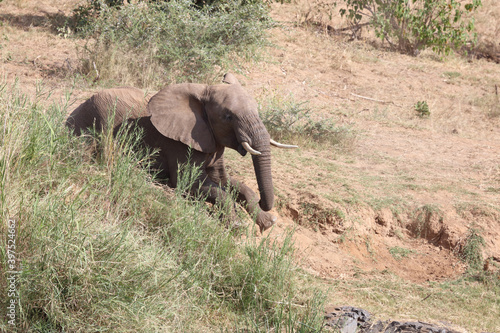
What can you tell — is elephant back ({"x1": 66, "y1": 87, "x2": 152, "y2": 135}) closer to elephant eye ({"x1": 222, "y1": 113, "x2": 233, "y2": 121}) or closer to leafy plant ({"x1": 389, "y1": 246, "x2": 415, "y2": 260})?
elephant eye ({"x1": 222, "y1": 113, "x2": 233, "y2": 121})

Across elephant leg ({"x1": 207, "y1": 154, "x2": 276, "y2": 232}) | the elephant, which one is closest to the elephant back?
the elephant

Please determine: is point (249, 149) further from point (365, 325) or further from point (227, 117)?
point (365, 325)

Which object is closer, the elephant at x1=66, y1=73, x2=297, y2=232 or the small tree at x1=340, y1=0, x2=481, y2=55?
the elephant at x1=66, y1=73, x2=297, y2=232

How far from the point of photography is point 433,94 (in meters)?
11.6

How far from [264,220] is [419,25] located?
32.9 ft

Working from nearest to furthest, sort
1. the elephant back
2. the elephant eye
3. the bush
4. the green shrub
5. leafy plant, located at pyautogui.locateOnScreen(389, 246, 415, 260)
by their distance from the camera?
1. the elephant eye
2. the elephant back
3. leafy plant, located at pyautogui.locateOnScreen(389, 246, 415, 260)
4. the green shrub
5. the bush

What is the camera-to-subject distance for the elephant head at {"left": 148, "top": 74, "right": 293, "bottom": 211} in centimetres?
511

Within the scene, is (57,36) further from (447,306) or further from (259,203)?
(447,306)

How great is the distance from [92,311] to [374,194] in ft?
14.0

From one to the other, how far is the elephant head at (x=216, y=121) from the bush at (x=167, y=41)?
3487 mm

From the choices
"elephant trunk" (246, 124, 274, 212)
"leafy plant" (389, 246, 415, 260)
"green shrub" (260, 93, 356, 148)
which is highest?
"elephant trunk" (246, 124, 274, 212)

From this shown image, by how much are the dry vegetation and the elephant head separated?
2.49ft

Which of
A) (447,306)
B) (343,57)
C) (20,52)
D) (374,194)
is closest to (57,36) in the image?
(20,52)

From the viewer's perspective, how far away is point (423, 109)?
10562 mm
